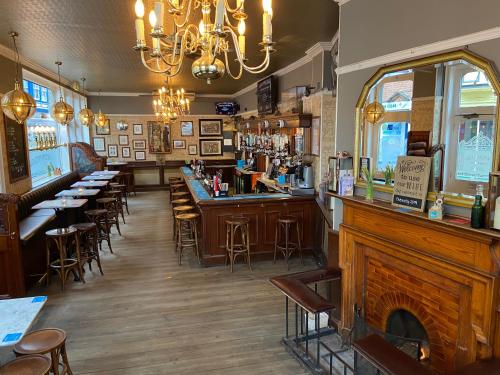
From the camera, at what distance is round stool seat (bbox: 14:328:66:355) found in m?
2.42

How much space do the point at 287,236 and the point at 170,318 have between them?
2204mm

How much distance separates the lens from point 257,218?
5727mm

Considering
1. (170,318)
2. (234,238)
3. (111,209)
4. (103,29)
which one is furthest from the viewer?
(111,209)

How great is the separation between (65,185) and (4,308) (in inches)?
256

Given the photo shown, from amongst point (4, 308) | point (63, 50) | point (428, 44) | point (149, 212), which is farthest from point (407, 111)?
point (149, 212)

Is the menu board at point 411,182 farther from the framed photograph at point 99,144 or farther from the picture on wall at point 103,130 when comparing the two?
the framed photograph at point 99,144

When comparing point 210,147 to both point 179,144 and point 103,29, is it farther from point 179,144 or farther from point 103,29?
point 103,29

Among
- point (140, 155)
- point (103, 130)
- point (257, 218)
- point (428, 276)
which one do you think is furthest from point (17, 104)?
point (140, 155)

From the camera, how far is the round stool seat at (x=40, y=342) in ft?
7.92

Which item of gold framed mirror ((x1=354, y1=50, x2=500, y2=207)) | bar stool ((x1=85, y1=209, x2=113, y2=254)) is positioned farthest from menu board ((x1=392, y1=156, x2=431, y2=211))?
bar stool ((x1=85, y1=209, x2=113, y2=254))

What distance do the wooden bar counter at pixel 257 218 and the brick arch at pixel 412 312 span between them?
272 centimetres

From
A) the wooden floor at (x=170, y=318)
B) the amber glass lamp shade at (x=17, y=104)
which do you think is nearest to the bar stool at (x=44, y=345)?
the wooden floor at (x=170, y=318)

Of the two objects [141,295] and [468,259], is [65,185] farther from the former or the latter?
[468,259]

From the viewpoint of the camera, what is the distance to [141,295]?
458 centimetres
